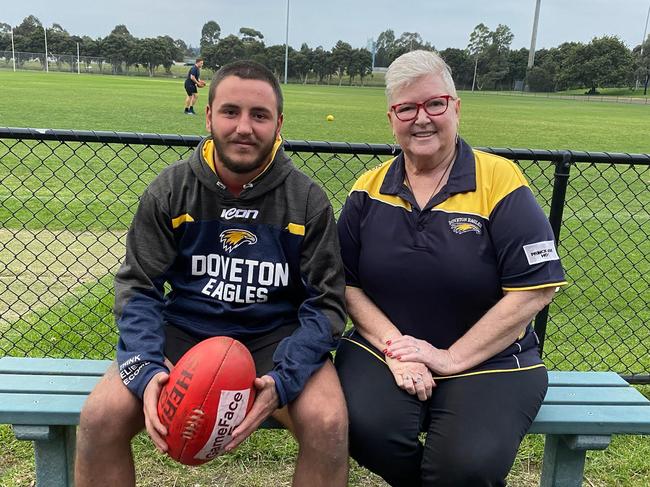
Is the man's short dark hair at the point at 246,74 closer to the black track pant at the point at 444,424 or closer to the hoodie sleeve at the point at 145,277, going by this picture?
the hoodie sleeve at the point at 145,277

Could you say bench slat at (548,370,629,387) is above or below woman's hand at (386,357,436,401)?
below

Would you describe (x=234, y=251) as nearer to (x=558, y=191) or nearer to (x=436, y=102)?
(x=436, y=102)

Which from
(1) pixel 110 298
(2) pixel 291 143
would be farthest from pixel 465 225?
(1) pixel 110 298

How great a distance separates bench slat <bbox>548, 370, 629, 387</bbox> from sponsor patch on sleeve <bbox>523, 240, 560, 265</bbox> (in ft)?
2.19

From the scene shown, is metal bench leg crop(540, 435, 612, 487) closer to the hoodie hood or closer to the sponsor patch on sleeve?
the sponsor patch on sleeve

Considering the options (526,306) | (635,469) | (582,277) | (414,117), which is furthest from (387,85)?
(582,277)

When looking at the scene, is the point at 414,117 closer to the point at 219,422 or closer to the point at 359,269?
the point at 359,269

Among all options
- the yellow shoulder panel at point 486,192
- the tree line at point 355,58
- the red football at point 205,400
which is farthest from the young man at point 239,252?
the tree line at point 355,58

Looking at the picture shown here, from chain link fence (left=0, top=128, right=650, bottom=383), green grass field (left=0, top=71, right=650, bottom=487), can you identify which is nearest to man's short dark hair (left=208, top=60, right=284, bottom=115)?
chain link fence (left=0, top=128, right=650, bottom=383)

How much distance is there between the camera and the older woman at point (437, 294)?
2.24 m

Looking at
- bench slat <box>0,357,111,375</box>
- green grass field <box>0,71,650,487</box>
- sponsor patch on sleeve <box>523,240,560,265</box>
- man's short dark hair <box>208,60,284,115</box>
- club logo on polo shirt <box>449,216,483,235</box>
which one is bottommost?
green grass field <box>0,71,650,487</box>

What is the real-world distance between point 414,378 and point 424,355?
0.10 metres

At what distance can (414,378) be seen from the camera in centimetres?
231

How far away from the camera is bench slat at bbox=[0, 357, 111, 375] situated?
2627 mm
